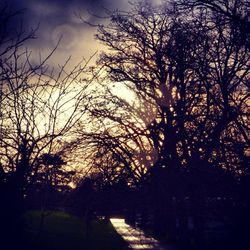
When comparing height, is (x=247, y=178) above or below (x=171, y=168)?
below

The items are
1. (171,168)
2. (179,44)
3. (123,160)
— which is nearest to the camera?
(171,168)

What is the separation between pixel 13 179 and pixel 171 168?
4188 millimetres

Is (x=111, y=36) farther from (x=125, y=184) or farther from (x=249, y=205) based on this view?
(x=249, y=205)

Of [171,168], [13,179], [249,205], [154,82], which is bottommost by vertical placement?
[249,205]

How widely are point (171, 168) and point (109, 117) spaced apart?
32.4 feet

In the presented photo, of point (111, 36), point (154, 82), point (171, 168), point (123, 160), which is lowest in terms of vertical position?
point (171, 168)

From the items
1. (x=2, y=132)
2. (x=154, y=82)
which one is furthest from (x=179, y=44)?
(x=154, y=82)

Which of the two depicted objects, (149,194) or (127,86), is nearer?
(149,194)

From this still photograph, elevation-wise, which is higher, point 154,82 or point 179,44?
point 154,82

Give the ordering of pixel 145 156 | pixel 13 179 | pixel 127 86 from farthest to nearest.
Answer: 1. pixel 127 86
2. pixel 145 156
3. pixel 13 179

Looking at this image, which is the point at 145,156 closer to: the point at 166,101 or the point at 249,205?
the point at 166,101

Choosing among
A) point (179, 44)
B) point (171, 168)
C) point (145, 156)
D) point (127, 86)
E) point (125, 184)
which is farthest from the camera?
point (127, 86)

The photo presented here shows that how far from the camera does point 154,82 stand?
63.9 feet

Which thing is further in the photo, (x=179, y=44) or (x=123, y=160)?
(x=123, y=160)
